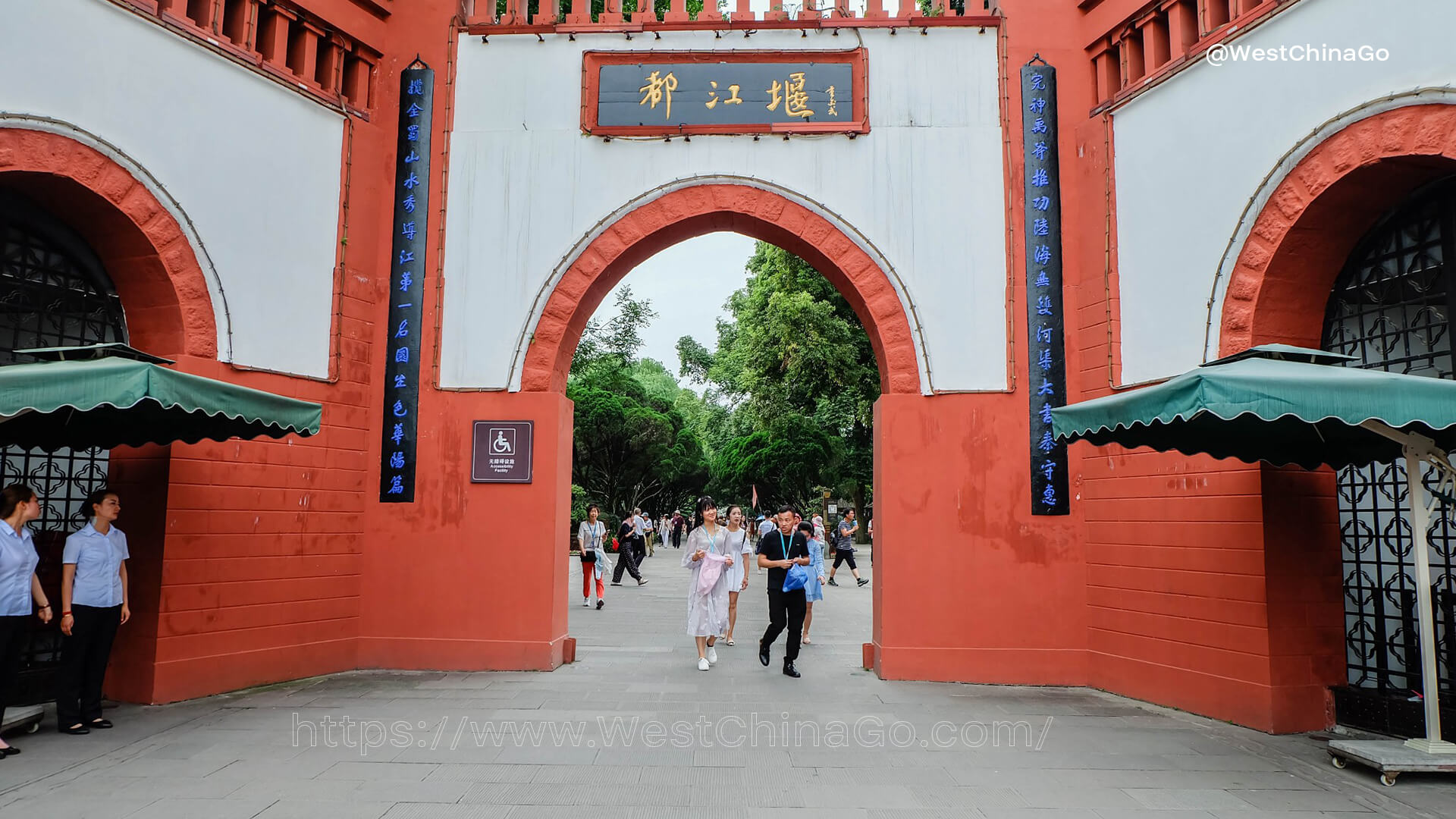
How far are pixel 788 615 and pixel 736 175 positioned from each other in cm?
433

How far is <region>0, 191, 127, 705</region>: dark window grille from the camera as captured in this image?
630 cm

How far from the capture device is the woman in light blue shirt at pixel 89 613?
5.60 m

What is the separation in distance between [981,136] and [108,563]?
8059 mm

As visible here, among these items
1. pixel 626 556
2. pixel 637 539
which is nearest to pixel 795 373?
pixel 637 539

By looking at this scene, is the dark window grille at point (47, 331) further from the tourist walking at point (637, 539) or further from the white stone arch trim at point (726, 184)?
the tourist walking at point (637, 539)

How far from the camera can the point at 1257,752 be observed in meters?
5.49

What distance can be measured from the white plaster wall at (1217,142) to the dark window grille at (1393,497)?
86 cm

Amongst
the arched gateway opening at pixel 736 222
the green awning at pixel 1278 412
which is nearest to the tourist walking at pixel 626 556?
the arched gateway opening at pixel 736 222

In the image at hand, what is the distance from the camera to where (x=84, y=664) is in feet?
18.7

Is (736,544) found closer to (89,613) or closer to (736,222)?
(736,222)

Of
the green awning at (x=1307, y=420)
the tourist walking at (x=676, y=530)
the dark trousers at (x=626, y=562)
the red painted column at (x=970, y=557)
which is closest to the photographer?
the green awning at (x=1307, y=420)

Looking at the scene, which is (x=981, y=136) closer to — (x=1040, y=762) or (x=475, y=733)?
(x=1040, y=762)

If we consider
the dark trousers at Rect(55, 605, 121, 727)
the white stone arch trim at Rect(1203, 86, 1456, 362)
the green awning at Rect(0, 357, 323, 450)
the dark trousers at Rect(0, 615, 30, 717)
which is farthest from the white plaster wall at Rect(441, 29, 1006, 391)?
the dark trousers at Rect(0, 615, 30, 717)

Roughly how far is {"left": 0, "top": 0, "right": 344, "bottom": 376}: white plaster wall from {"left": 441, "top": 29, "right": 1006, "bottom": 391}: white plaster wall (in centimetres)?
123
